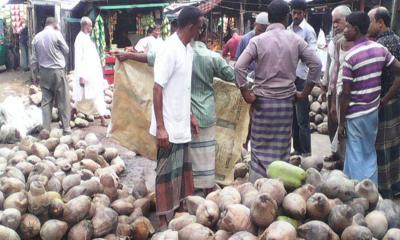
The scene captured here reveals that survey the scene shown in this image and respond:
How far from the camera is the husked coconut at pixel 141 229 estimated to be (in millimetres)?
4090

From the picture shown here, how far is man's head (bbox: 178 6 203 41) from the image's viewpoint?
12.8 ft

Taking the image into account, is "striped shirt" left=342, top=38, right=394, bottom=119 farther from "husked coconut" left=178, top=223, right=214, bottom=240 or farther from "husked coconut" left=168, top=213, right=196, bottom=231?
"husked coconut" left=178, top=223, right=214, bottom=240

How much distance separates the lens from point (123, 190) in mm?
4914

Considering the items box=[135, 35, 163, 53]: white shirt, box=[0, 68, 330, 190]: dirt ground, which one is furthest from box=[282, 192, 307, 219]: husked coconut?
box=[135, 35, 163, 53]: white shirt

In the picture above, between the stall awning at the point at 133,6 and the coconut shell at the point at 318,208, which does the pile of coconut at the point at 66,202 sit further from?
the stall awning at the point at 133,6

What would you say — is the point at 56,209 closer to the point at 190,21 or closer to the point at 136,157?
the point at 190,21

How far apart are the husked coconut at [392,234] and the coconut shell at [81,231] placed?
7.36ft

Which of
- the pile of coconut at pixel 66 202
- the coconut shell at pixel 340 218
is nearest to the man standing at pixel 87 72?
the pile of coconut at pixel 66 202

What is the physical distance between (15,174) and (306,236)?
3129 millimetres

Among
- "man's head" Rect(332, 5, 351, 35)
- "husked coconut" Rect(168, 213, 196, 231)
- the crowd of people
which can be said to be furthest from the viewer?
"man's head" Rect(332, 5, 351, 35)

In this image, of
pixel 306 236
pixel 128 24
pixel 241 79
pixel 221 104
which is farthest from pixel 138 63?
pixel 128 24

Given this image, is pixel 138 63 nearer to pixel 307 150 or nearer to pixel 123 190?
pixel 123 190

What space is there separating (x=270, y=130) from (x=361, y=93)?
2.75ft

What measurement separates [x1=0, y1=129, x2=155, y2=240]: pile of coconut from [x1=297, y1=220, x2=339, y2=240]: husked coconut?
1.93 m
